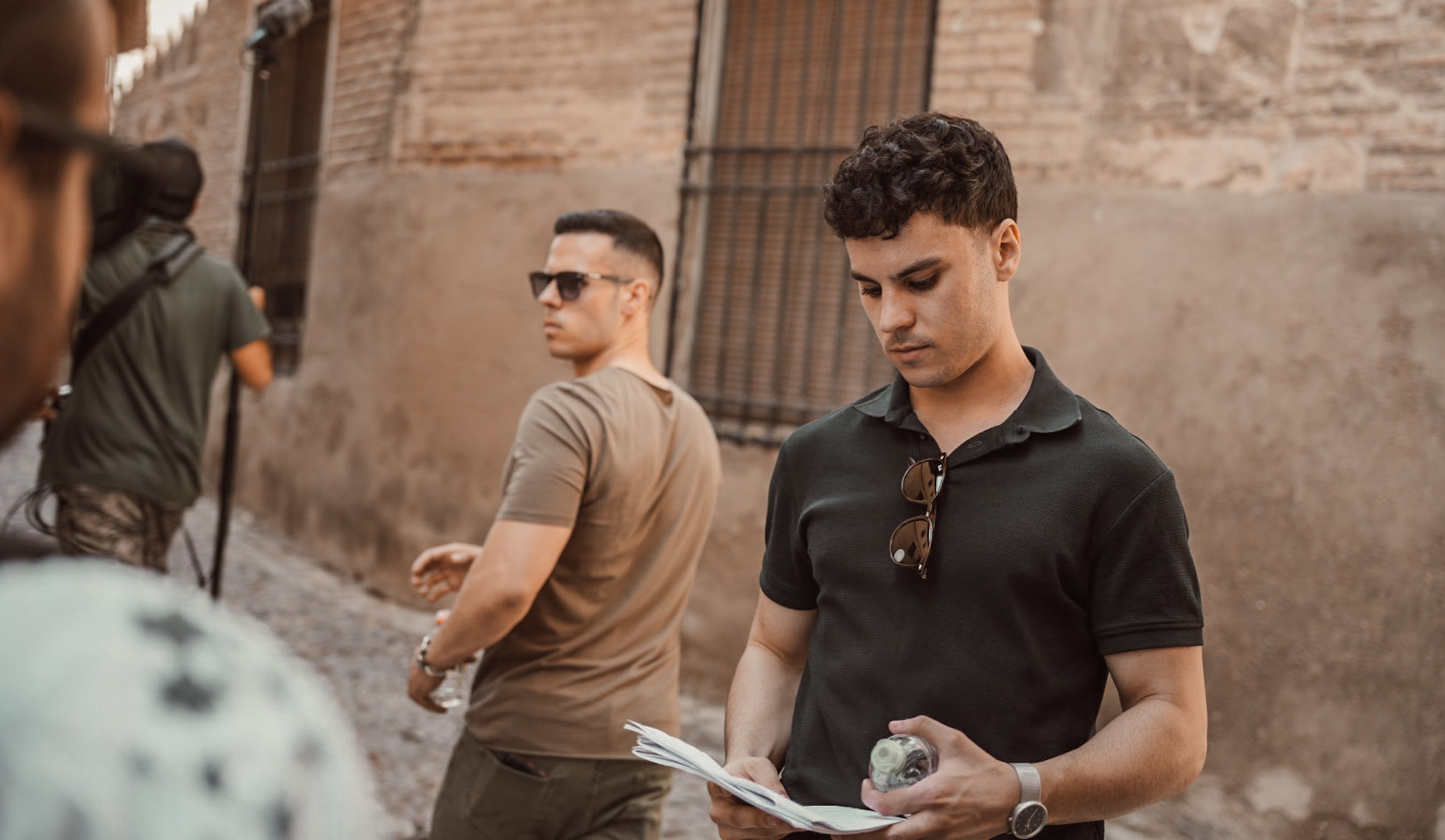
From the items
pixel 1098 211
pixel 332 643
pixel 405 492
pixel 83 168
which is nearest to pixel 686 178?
pixel 1098 211

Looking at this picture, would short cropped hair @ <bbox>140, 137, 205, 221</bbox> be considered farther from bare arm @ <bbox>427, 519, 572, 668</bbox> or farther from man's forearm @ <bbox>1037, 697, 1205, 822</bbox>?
man's forearm @ <bbox>1037, 697, 1205, 822</bbox>

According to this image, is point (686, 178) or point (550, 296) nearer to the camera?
point (550, 296)

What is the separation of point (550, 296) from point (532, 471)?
0.70 metres

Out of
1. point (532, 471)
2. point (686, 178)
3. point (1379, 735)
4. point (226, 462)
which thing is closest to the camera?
point (532, 471)

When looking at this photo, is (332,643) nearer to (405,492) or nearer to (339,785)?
(405,492)

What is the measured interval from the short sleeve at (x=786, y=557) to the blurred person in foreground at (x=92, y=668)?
154 centimetres

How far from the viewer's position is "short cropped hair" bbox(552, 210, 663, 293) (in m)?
3.33

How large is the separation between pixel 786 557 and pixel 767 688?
25cm

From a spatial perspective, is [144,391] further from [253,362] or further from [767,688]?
[767,688]

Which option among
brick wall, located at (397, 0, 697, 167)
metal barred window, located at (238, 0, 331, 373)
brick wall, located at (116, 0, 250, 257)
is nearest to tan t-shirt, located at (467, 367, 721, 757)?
brick wall, located at (397, 0, 697, 167)

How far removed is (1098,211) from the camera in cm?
550

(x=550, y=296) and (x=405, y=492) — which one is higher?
(x=550, y=296)

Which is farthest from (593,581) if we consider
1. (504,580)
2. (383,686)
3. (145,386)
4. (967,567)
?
(383,686)

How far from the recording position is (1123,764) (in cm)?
177
